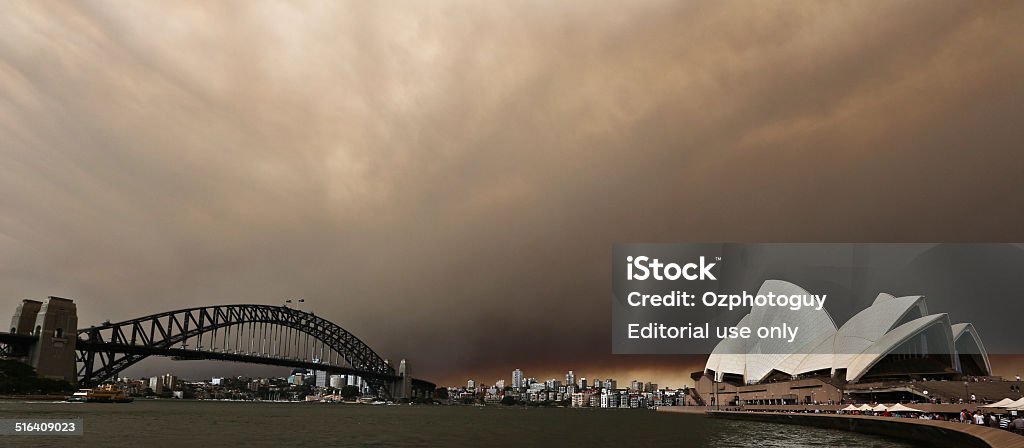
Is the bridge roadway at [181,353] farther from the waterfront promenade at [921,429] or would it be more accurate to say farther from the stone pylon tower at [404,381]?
the waterfront promenade at [921,429]

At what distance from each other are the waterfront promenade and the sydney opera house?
53.8 feet

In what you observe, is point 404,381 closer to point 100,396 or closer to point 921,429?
point 100,396

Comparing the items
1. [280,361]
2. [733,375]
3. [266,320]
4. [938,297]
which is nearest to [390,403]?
[266,320]

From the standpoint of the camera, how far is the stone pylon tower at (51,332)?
233 feet

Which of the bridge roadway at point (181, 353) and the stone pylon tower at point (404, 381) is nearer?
Result: the bridge roadway at point (181, 353)

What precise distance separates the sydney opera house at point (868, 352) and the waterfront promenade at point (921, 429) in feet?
53.8

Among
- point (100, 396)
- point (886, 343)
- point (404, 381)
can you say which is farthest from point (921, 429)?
point (404, 381)

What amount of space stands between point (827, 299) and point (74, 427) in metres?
109

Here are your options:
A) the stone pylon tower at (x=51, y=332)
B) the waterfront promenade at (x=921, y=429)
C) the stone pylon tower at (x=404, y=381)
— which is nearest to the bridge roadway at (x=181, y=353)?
the stone pylon tower at (x=51, y=332)

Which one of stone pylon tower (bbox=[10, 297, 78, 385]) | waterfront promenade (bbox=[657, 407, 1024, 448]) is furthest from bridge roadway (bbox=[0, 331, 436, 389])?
waterfront promenade (bbox=[657, 407, 1024, 448])

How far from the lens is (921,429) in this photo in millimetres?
33531

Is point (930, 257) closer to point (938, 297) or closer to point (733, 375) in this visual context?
point (938, 297)

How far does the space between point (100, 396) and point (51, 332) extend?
9.11 metres

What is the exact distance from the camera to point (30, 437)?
27344mm
